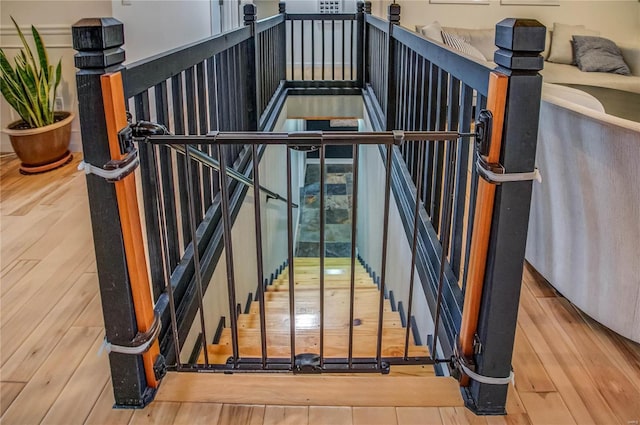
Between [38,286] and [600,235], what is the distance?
218cm

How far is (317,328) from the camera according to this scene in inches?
111

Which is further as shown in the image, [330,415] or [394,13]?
[394,13]

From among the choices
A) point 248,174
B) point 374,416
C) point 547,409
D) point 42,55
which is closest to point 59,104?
point 42,55

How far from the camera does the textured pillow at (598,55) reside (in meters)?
5.67

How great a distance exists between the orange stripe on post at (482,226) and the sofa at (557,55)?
4141 millimetres

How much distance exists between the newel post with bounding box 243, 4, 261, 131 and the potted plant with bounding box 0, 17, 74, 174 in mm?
1564

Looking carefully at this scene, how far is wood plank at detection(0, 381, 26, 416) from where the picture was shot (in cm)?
154

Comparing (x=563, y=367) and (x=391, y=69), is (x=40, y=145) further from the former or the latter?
(x=563, y=367)

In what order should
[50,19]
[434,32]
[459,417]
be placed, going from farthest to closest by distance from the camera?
[434,32] < [50,19] < [459,417]

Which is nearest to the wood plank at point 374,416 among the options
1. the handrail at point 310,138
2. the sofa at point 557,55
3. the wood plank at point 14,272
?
the handrail at point 310,138

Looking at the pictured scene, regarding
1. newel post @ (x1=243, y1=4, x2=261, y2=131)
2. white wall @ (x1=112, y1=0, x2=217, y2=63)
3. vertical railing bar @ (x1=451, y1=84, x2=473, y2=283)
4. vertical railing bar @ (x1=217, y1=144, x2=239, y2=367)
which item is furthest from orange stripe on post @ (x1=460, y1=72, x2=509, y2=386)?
white wall @ (x1=112, y1=0, x2=217, y2=63)

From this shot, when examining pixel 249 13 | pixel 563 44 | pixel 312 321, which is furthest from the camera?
pixel 563 44

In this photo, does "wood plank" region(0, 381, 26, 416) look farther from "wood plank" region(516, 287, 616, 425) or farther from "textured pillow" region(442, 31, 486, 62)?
"textured pillow" region(442, 31, 486, 62)

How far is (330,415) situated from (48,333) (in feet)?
3.65
